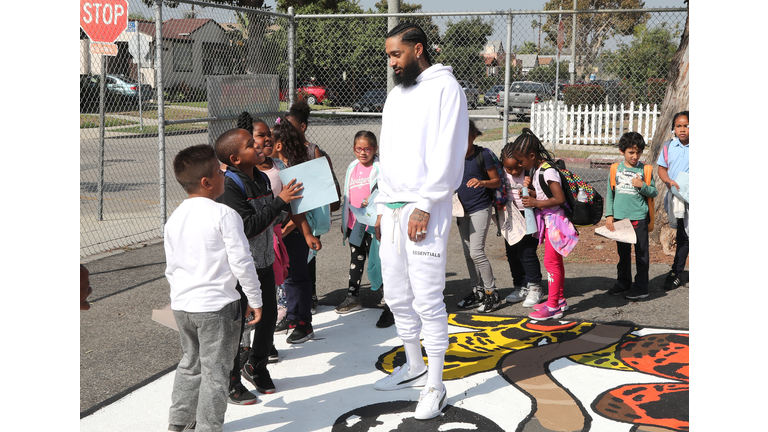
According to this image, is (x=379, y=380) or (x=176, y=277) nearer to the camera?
(x=176, y=277)

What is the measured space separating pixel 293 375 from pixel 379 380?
61 centimetres

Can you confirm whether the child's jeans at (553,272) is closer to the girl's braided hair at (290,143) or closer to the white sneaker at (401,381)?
the white sneaker at (401,381)

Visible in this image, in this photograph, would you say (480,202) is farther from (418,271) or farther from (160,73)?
(160,73)

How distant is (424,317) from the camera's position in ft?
11.7

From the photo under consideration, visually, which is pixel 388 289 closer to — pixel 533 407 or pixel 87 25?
pixel 533 407

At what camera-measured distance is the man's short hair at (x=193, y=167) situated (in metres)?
3.09

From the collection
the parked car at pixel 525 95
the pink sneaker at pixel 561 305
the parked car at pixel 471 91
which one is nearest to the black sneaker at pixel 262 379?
the pink sneaker at pixel 561 305

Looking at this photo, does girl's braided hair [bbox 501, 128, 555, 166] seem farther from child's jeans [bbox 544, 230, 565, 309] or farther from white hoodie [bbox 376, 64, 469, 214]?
white hoodie [bbox 376, 64, 469, 214]

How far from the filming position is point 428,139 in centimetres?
345

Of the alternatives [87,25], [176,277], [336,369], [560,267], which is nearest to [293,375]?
[336,369]

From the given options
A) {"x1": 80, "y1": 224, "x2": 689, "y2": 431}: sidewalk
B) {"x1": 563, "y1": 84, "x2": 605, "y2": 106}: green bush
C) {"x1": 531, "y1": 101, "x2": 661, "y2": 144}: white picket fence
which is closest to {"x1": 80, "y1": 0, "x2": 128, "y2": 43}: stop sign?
{"x1": 80, "y1": 224, "x2": 689, "y2": 431}: sidewalk

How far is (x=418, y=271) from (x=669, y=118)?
563 centimetres

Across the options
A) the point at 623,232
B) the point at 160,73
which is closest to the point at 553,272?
the point at 623,232

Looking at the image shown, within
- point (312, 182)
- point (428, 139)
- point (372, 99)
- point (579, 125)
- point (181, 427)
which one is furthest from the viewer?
point (579, 125)
